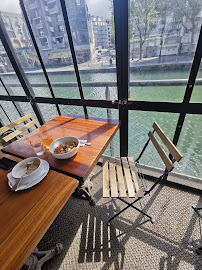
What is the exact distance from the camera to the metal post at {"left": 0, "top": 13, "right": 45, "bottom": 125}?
5.43 ft

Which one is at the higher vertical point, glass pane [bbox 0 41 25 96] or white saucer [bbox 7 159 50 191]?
glass pane [bbox 0 41 25 96]

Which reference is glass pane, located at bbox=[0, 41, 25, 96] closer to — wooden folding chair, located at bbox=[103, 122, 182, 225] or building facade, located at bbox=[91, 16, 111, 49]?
building facade, located at bbox=[91, 16, 111, 49]

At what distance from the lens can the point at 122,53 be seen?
3.91 ft

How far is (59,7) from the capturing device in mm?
1250

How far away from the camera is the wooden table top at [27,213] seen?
0.51m

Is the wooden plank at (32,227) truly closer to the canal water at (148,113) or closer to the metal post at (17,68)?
the canal water at (148,113)

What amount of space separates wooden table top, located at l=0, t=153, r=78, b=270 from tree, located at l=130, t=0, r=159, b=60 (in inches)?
53.2

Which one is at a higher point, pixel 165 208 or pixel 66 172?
pixel 66 172

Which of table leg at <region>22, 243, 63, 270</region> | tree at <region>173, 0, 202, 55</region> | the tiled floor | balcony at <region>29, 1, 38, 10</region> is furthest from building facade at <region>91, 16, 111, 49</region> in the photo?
table leg at <region>22, 243, 63, 270</region>

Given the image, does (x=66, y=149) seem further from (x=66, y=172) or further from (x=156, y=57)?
(x=156, y=57)

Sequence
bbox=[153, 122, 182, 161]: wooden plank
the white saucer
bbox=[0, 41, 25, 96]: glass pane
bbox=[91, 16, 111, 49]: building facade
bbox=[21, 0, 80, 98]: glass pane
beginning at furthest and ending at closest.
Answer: bbox=[0, 41, 25, 96]: glass pane
bbox=[21, 0, 80, 98]: glass pane
bbox=[91, 16, 111, 49]: building facade
bbox=[153, 122, 182, 161]: wooden plank
the white saucer

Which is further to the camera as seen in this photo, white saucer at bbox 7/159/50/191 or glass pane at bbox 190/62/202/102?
glass pane at bbox 190/62/202/102

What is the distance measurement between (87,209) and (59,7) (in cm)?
217

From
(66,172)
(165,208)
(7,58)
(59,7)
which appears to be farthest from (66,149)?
(7,58)
